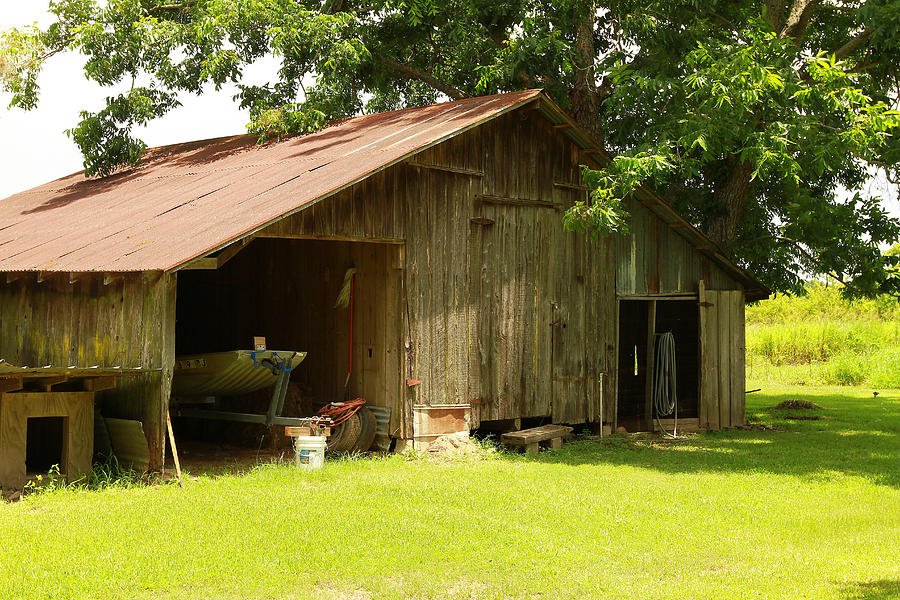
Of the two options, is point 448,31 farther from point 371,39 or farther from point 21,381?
point 21,381

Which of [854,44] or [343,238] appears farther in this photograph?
[854,44]

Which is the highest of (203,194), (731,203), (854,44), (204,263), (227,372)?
(854,44)

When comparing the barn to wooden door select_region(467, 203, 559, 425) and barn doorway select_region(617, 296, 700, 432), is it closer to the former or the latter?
wooden door select_region(467, 203, 559, 425)

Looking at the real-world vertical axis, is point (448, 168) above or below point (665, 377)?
above

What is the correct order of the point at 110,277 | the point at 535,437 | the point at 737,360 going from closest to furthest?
the point at 110,277 < the point at 535,437 < the point at 737,360

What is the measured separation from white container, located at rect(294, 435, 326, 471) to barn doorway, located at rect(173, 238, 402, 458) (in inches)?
62.9

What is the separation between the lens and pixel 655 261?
1683 centimetres

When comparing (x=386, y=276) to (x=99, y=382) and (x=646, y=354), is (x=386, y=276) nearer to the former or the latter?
(x=99, y=382)

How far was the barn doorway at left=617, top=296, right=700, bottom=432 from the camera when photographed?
19.5 m

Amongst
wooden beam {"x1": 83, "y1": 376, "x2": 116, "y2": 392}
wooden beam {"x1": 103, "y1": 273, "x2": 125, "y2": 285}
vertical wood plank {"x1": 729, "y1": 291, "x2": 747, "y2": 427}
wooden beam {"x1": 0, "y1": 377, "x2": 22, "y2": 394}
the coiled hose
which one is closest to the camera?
wooden beam {"x1": 0, "y1": 377, "x2": 22, "y2": 394}

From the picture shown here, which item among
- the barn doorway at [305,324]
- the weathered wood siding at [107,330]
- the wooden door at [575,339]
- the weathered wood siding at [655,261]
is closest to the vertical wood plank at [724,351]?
the weathered wood siding at [655,261]

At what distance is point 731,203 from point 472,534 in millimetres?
12485

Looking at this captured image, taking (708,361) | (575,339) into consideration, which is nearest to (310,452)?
(575,339)

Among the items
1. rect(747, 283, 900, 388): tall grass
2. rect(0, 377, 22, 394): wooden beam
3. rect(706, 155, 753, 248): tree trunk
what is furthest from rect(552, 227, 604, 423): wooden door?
rect(747, 283, 900, 388): tall grass
